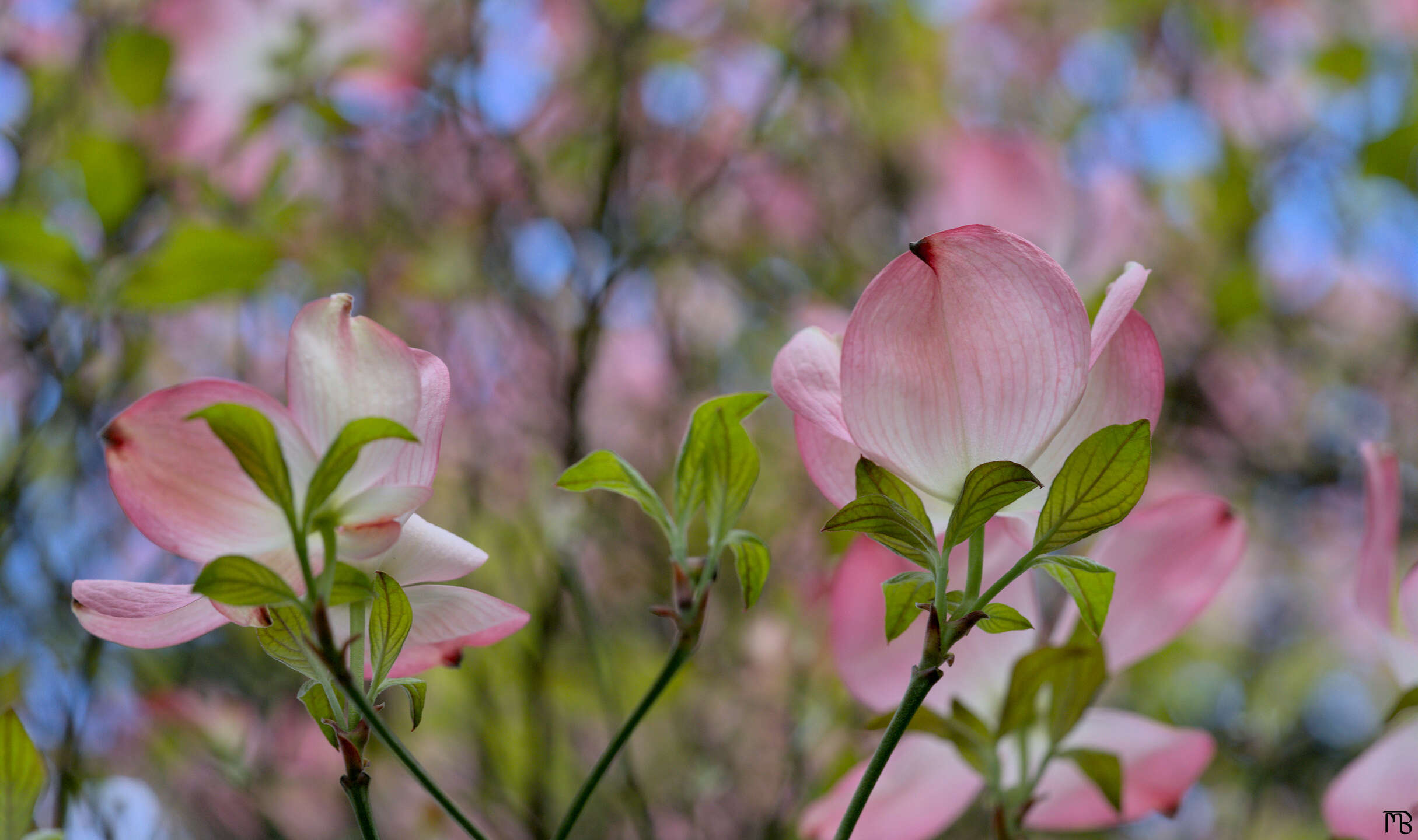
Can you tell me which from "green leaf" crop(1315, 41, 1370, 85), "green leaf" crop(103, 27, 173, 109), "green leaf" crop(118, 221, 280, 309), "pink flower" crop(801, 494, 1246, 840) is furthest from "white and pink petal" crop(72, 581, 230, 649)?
"green leaf" crop(1315, 41, 1370, 85)

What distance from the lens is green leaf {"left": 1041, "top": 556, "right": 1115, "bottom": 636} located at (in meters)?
0.28

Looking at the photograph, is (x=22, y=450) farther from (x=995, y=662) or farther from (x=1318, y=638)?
(x=1318, y=638)

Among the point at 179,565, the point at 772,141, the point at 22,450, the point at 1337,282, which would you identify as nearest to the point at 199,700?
the point at 179,565

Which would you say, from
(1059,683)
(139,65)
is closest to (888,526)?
(1059,683)

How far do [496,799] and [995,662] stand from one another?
0.50 metres

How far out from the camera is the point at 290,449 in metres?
0.27

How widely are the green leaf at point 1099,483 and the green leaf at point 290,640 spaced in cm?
20

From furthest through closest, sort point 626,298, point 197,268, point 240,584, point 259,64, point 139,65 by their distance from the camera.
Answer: point 626,298, point 259,64, point 139,65, point 197,268, point 240,584

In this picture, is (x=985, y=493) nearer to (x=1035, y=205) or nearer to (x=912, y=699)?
(x=912, y=699)

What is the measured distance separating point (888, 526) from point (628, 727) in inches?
3.4

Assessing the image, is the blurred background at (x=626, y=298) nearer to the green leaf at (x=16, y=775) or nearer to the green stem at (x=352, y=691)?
the green leaf at (x=16, y=775)

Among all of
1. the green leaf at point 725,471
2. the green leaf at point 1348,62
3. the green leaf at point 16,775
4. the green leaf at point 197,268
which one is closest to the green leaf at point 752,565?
the green leaf at point 725,471

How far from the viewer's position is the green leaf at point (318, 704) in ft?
0.93

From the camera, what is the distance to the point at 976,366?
282 millimetres
